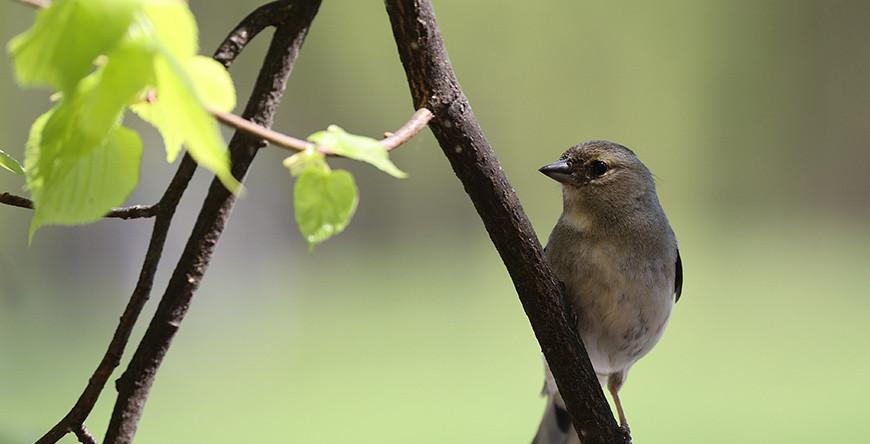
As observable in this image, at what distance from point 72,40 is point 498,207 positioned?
0.34 metres

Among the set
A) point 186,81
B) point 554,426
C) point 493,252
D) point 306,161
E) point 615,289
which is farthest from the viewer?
point 493,252

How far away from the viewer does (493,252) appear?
265 centimetres

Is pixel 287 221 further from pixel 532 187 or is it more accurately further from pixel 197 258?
pixel 197 258

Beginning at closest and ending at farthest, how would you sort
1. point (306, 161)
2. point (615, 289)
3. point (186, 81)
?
point (186, 81), point (306, 161), point (615, 289)

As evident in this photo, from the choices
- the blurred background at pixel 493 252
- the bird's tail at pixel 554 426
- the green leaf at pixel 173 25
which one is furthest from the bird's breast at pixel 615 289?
the blurred background at pixel 493 252

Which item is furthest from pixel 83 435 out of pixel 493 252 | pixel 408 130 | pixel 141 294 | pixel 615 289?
pixel 493 252

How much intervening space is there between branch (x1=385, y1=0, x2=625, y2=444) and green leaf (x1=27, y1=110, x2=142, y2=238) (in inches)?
9.0

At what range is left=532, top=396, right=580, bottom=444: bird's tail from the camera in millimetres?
1111

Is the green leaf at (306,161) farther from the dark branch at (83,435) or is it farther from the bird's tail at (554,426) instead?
the bird's tail at (554,426)

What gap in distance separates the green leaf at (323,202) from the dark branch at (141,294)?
186mm

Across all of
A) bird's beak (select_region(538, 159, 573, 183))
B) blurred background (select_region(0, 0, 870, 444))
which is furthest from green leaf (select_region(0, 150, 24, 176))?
blurred background (select_region(0, 0, 870, 444))

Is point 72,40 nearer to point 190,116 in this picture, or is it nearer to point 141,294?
point 190,116

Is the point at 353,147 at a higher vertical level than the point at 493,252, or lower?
higher

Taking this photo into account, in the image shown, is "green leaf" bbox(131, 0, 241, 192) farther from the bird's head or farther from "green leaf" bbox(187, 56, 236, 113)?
the bird's head
